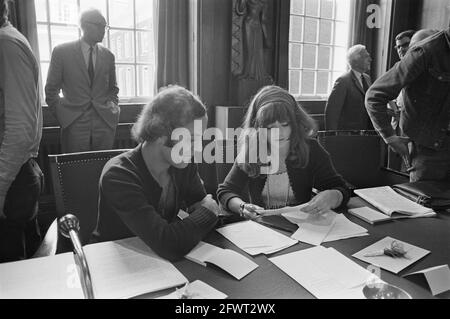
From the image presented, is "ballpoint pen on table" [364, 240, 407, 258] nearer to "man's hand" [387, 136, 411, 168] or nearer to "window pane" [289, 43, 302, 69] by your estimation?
"man's hand" [387, 136, 411, 168]

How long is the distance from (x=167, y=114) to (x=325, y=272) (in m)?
0.71

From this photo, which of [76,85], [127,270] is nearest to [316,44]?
[76,85]

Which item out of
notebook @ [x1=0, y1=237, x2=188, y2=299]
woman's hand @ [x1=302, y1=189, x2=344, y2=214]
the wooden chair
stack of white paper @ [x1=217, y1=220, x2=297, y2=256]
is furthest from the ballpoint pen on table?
the wooden chair

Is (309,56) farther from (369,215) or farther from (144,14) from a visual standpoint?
(369,215)

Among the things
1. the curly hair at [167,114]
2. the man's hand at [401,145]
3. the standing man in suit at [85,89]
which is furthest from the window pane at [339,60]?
the curly hair at [167,114]

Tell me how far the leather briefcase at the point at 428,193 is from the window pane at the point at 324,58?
3.09 metres

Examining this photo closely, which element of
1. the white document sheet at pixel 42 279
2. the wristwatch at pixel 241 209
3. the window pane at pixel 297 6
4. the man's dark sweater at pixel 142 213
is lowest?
the wristwatch at pixel 241 209

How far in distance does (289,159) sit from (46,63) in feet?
7.68

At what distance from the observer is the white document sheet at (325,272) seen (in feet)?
3.07

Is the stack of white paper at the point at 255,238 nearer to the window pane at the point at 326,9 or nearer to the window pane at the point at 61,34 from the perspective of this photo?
the window pane at the point at 61,34

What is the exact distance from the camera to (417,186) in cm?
172

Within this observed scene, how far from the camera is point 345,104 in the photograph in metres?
3.48

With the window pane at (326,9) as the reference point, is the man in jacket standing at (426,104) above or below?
below

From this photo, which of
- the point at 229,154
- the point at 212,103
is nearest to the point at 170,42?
the point at 212,103
